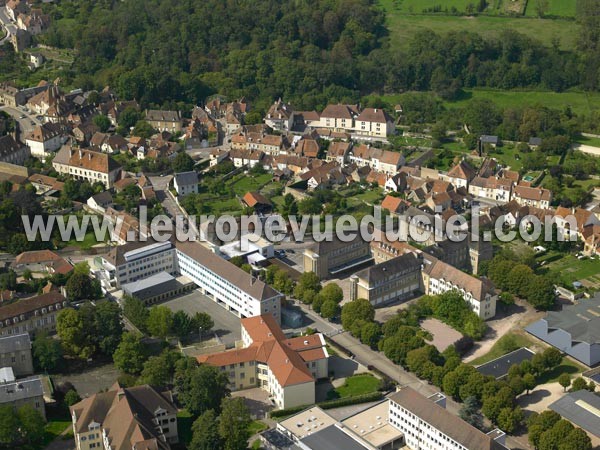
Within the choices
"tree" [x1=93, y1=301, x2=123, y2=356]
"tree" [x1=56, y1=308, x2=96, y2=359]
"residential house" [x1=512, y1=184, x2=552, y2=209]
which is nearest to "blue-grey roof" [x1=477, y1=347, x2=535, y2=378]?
"tree" [x1=93, y1=301, x2=123, y2=356]

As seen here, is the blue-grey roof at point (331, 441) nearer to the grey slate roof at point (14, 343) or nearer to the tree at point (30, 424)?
the tree at point (30, 424)

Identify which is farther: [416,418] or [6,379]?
[6,379]

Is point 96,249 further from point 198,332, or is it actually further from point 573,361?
point 573,361

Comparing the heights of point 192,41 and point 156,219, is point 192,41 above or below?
above

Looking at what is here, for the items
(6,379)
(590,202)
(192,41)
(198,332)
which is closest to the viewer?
(6,379)

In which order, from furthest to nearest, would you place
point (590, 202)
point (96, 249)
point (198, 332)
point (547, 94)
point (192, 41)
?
point (192, 41) → point (547, 94) → point (590, 202) → point (96, 249) → point (198, 332)

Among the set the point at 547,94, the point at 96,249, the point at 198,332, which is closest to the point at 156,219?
the point at 96,249

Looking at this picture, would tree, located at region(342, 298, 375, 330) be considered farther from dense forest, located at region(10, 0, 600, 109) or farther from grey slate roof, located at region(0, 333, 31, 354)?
dense forest, located at region(10, 0, 600, 109)
